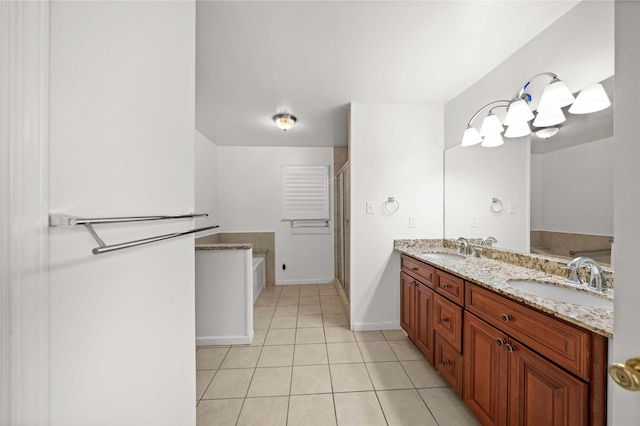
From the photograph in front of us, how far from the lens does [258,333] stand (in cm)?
257

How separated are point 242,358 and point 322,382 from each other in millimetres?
735

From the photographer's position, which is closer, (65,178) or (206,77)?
(65,178)

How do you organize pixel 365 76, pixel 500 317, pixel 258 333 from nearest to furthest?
pixel 500 317 → pixel 365 76 → pixel 258 333

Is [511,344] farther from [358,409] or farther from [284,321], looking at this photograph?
[284,321]

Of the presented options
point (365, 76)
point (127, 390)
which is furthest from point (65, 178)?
point (365, 76)

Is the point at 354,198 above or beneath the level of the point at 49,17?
beneath

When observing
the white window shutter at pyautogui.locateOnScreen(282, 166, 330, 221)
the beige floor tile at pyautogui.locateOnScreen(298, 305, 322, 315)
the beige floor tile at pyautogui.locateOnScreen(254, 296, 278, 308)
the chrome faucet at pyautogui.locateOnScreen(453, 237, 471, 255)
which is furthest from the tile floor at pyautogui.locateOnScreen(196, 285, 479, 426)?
the white window shutter at pyautogui.locateOnScreen(282, 166, 330, 221)

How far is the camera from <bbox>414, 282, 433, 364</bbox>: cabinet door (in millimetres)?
1899

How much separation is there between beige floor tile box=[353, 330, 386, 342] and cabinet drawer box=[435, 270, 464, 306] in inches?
37.2

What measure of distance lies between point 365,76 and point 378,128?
2.04 feet

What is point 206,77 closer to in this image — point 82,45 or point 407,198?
point 82,45

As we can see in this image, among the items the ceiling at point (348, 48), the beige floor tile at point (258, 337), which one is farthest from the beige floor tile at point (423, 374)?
the ceiling at point (348, 48)

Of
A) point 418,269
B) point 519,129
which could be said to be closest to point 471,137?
point 519,129

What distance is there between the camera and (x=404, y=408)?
156 cm
